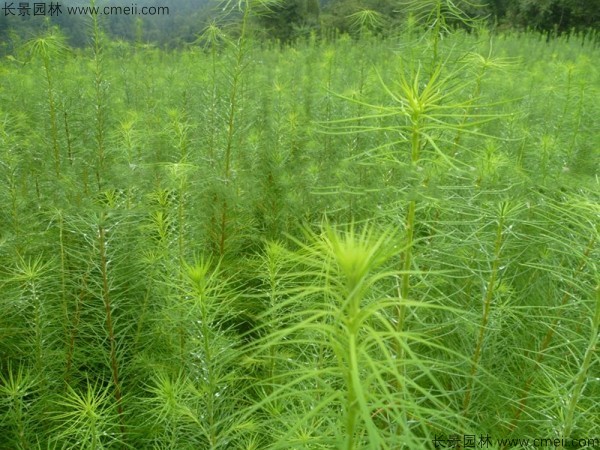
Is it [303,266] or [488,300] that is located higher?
[488,300]

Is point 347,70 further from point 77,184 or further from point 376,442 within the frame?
point 376,442

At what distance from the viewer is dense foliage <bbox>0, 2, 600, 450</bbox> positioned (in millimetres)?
983

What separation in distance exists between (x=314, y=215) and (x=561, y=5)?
1334 centimetres

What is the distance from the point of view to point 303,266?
7.34 ft

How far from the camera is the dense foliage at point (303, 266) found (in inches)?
38.7

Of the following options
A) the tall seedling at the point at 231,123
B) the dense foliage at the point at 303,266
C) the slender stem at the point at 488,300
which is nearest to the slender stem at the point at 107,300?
the dense foliage at the point at 303,266

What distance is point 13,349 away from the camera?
2.01 meters

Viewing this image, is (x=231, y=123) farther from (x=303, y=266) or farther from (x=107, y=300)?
(x=107, y=300)

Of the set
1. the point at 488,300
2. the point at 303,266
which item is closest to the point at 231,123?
the point at 303,266

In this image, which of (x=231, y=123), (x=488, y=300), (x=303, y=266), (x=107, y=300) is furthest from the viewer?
(x=231, y=123)

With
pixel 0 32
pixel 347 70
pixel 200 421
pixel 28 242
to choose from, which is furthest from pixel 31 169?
pixel 0 32

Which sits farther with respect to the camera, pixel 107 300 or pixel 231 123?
pixel 231 123

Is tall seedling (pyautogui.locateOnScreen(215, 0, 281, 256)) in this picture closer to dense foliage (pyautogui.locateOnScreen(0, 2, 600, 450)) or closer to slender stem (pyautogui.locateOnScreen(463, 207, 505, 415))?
dense foliage (pyautogui.locateOnScreen(0, 2, 600, 450))

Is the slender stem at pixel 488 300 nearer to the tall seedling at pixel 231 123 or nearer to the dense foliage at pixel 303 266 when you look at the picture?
the dense foliage at pixel 303 266
